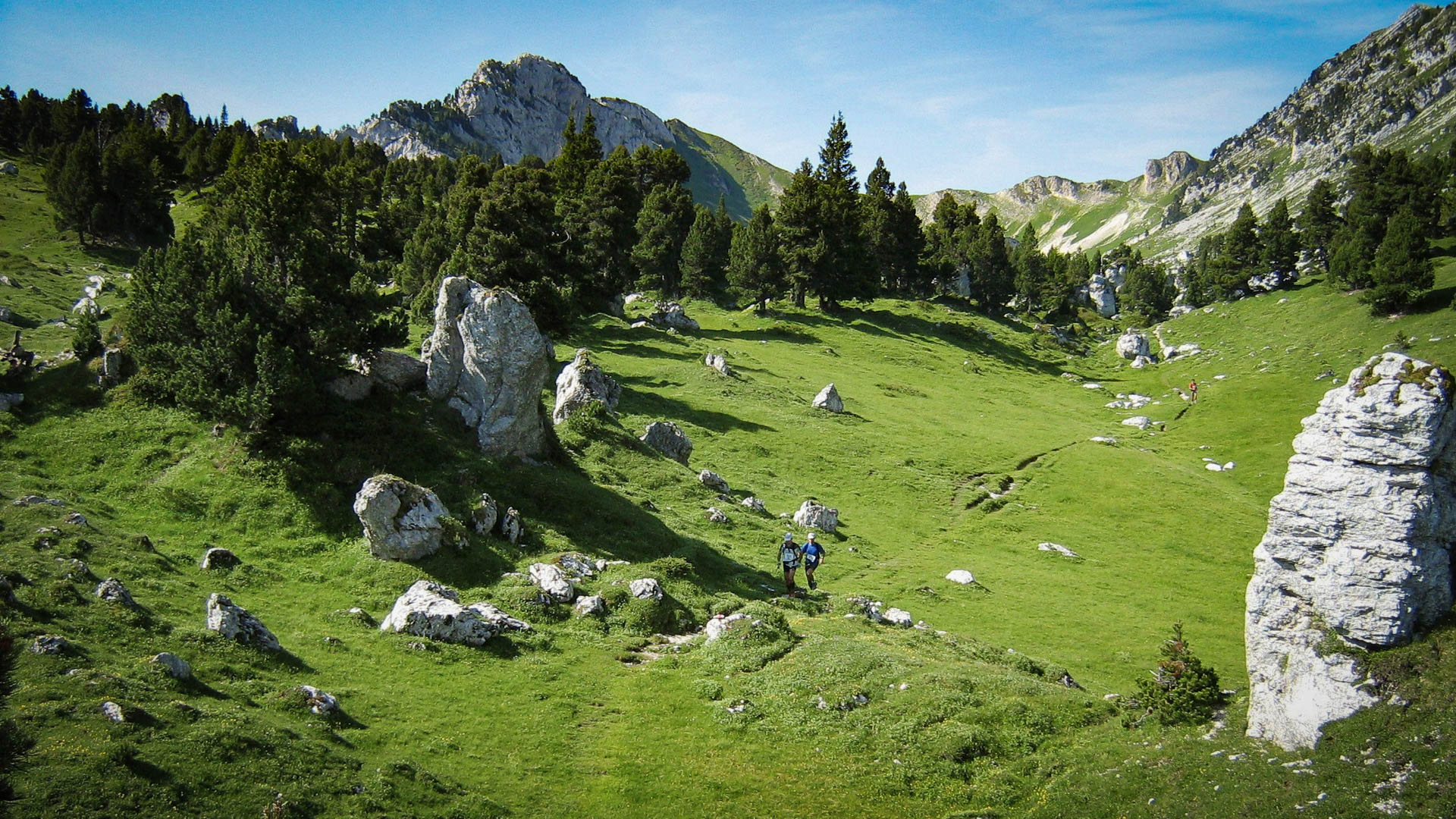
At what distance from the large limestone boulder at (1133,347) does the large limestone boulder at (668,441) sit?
9198 centimetres

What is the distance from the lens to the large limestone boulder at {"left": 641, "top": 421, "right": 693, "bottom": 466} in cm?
4622

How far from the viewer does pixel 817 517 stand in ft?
137

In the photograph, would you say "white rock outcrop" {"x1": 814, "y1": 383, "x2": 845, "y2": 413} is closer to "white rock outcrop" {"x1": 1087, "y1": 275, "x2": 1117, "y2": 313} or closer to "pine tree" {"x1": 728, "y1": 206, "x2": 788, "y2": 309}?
"pine tree" {"x1": 728, "y1": 206, "x2": 788, "y2": 309}

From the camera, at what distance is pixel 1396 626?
14820mm

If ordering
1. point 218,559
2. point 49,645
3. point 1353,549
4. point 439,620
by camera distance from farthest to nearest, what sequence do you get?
1. point 218,559
2. point 439,620
3. point 1353,549
4. point 49,645

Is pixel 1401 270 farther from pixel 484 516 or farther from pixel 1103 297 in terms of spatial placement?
pixel 484 516

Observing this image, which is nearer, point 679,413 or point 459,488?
point 459,488

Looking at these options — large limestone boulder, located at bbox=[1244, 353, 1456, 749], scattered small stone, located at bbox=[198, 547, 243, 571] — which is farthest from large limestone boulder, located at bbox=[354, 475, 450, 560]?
large limestone boulder, located at bbox=[1244, 353, 1456, 749]

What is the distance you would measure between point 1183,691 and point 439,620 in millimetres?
20887

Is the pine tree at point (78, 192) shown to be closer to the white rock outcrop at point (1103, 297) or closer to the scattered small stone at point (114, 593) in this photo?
the scattered small stone at point (114, 593)

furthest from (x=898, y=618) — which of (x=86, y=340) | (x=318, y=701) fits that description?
(x=86, y=340)

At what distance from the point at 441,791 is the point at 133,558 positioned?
14.4m

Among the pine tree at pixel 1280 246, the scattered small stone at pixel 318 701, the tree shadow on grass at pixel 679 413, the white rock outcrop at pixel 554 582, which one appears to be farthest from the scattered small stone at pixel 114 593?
the pine tree at pixel 1280 246

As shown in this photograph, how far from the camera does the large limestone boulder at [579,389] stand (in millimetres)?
46594
